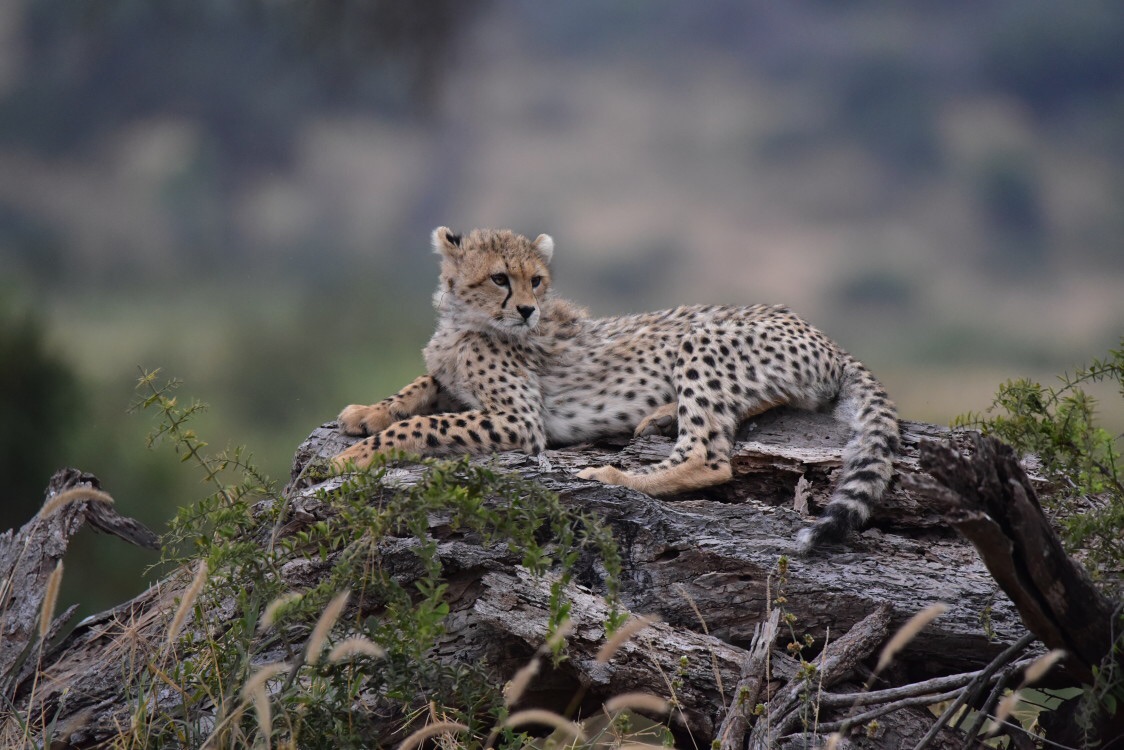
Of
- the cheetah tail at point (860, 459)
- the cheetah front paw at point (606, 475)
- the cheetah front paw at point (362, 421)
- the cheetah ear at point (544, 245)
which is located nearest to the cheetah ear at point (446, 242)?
the cheetah ear at point (544, 245)

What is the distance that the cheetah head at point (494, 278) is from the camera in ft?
15.6

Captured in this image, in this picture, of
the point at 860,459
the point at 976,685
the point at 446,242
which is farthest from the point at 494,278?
the point at 976,685

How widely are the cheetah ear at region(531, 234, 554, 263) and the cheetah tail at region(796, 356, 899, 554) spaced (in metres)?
1.58

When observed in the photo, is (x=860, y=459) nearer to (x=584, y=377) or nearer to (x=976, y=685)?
(x=976, y=685)

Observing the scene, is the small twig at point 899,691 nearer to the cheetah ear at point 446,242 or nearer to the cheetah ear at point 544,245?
the cheetah ear at point 544,245

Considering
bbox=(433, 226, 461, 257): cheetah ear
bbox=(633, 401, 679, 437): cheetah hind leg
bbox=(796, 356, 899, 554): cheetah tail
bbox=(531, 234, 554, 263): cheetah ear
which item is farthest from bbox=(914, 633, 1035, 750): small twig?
bbox=(433, 226, 461, 257): cheetah ear

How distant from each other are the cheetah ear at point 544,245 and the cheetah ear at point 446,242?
0.38 metres

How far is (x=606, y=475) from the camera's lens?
4.03m

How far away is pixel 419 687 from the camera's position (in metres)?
3.26

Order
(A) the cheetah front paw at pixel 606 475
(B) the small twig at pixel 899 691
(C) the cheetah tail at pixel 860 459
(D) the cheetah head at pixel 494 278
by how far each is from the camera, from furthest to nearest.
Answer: (D) the cheetah head at pixel 494 278, (A) the cheetah front paw at pixel 606 475, (C) the cheetah tail at pixel 860 459, (B) the small twig at pixel 899 691

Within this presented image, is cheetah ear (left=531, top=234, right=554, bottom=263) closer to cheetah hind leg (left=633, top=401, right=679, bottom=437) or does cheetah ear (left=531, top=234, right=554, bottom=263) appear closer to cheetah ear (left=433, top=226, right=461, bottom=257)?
cheetah ear (left=433, top=226, right=461, bottom=257)

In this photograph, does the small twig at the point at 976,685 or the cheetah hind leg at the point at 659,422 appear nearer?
the small twig at the point at 976,685

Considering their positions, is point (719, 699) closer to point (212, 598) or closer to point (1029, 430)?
point (1029, 430)

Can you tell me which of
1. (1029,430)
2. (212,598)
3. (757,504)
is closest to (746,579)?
(757,504)
